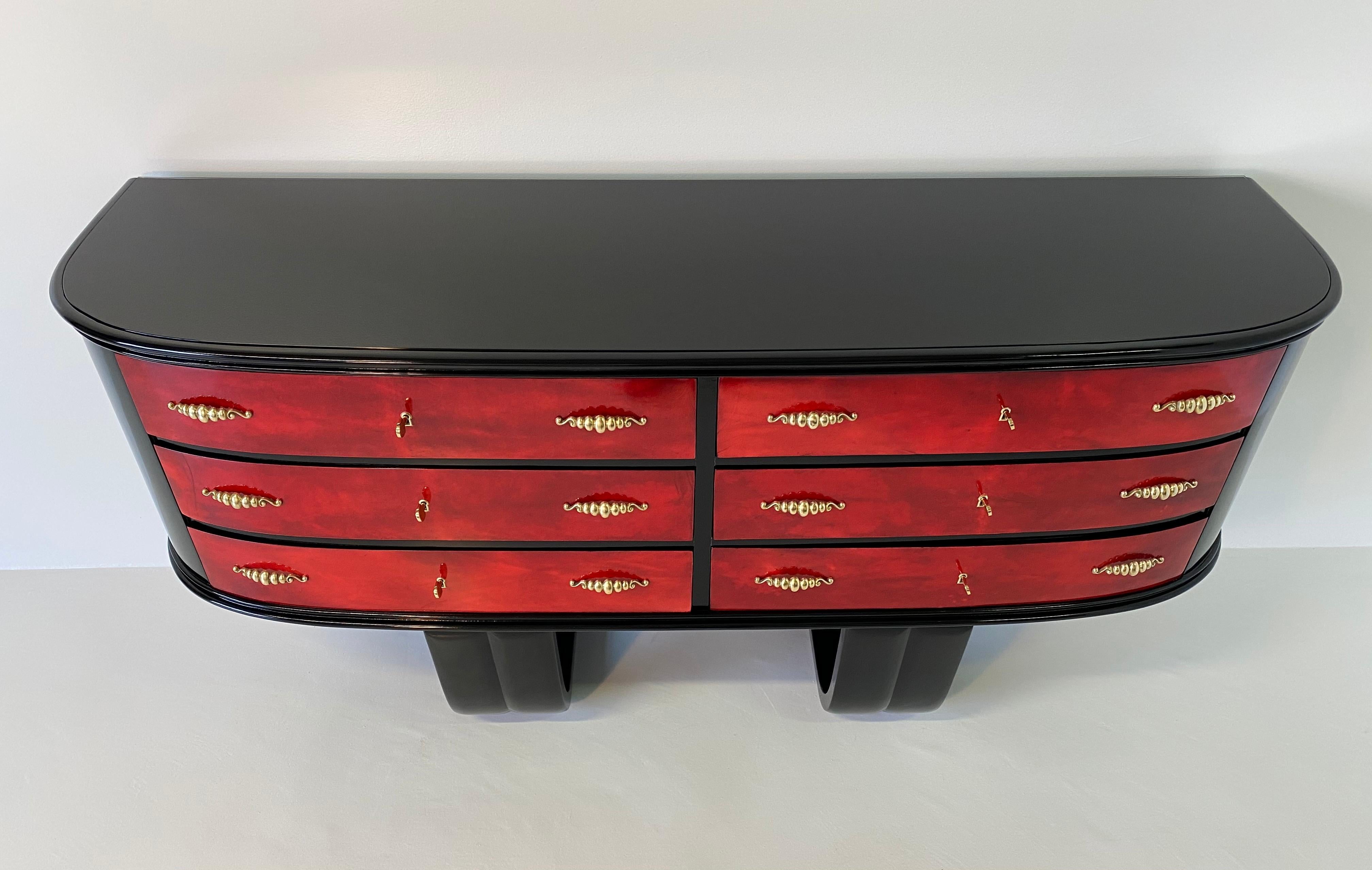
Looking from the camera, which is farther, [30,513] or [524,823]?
[30,513]

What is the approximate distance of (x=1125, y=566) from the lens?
1.46m

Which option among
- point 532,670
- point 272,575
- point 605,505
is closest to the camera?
point 605,505

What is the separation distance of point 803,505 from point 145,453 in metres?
0.94

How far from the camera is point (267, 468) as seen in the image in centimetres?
132

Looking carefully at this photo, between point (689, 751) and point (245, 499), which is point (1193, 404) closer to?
point (689, 751)

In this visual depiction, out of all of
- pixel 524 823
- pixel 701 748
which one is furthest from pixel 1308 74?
pixel 524 823

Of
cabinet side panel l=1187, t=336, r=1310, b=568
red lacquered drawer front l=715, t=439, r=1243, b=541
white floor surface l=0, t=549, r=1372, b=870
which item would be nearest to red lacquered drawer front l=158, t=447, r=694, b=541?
red lacquered drawer front l=715, t=439, r=1243, b=541

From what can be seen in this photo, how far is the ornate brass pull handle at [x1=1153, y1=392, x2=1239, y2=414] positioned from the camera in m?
1.27

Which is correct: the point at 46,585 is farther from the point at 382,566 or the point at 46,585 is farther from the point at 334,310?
the point at 334,310

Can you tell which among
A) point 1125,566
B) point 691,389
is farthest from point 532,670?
point 1125,566

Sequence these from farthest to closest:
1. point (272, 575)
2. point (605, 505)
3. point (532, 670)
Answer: point (532, 670) < point (272, 575) < point (605, 505)

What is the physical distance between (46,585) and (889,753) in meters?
1.75

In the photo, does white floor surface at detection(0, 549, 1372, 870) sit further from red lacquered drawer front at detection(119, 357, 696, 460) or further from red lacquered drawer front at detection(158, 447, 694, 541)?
red lacquered drawer front at detection(119, 357, 696, 460)

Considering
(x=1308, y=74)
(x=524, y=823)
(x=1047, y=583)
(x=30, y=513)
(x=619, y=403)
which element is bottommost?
(x=524, y=823)
